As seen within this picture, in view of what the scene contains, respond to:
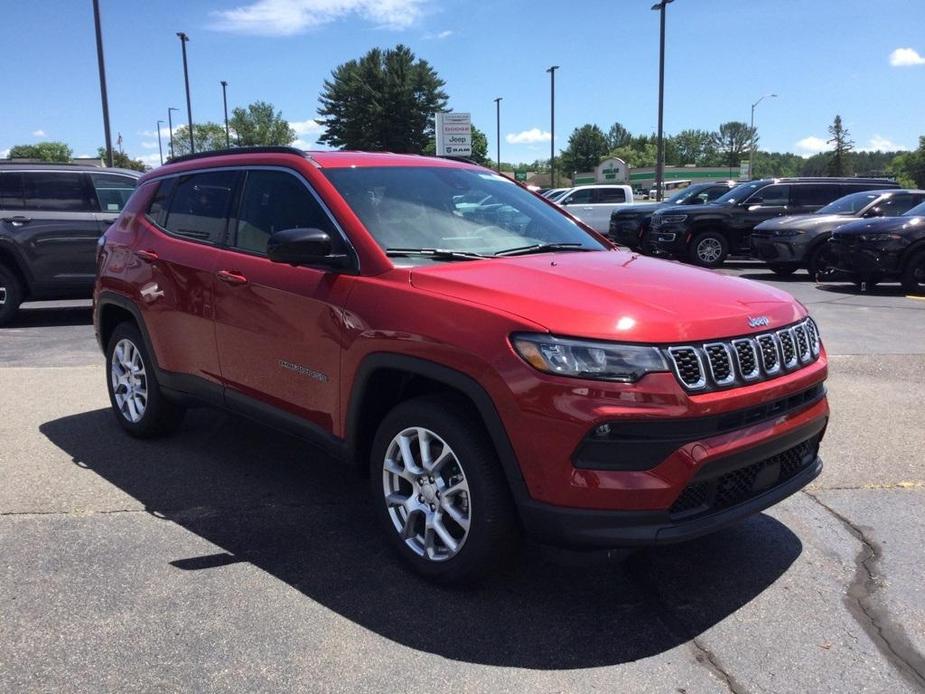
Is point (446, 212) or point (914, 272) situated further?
point (914, 272)

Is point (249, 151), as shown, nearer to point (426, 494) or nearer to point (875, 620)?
point (426, 494)

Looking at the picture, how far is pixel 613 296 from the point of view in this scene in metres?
3.08

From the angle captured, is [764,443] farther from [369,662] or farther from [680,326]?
[369,662]

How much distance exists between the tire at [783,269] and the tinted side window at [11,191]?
12569mm

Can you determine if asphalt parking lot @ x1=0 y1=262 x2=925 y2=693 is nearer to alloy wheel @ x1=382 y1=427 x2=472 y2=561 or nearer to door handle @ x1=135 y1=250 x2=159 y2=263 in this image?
alloy wheel @ x1=382 y1=427 x2=472 y2=561

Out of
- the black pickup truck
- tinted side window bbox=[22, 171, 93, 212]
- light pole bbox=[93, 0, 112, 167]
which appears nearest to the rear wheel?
the black pickup truck

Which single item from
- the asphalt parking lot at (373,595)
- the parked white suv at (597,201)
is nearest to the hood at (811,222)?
the parked white suv at (597,201)

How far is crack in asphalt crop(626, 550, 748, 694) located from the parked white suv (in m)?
21.6

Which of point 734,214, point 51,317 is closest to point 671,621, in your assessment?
point 51,317

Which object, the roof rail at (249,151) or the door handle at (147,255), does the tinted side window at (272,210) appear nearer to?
the roof rail at (249,151)

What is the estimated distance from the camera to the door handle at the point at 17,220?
9812 millimetres

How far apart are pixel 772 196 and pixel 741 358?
15.2 m

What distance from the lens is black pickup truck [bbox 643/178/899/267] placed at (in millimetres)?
16516

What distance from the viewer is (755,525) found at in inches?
155
